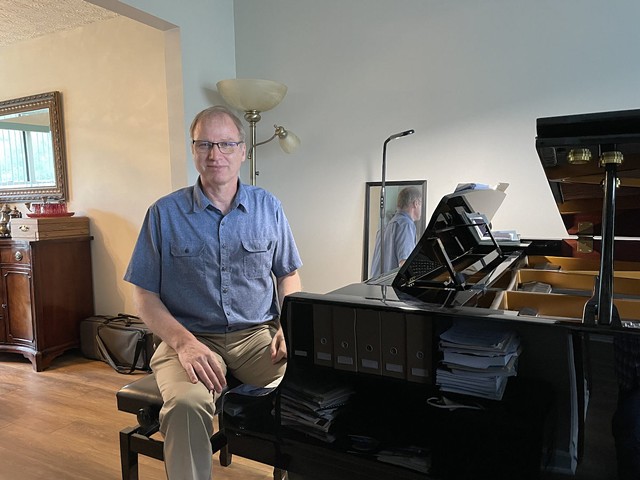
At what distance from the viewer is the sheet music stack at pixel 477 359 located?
91 centimetres

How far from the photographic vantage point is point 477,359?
36.3 inches

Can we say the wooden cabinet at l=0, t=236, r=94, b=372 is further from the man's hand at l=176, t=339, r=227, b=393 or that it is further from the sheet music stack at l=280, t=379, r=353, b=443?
the sheet music stack at l=280, t=379, r=353, b=443

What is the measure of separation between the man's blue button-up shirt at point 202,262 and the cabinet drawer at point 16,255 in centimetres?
219

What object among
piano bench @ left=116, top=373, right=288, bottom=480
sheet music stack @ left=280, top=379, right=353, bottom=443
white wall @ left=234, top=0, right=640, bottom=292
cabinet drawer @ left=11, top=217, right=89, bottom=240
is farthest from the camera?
cabinet drawer @ left=11, top=217, right=89, bottom=240

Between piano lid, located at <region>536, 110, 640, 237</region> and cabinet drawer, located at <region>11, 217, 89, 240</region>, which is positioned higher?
piano lid, located at <region>536, 110, 640, 237</region>

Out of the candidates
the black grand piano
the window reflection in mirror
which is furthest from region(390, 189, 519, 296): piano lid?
the window reflection in mirror

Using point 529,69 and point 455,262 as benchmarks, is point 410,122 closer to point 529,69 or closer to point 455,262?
point 529,69

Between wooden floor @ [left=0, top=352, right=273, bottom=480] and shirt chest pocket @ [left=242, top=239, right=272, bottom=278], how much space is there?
944mm

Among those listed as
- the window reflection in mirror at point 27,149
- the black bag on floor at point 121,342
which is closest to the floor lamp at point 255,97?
the black bag on floor at point 121,342

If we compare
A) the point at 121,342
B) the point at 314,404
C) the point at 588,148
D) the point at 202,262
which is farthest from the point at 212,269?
the point at 121,342

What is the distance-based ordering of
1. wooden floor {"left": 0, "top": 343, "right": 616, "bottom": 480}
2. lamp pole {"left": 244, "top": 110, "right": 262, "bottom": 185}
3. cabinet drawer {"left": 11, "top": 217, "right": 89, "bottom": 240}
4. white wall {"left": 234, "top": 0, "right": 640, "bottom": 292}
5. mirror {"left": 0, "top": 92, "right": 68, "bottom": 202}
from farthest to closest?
1. mirror {"left": 0, "top": 92, "right": 68, "bottom": 202}
2. cabinet drawer {"left": 11, "top": 217, "right": 89, "bottom": 240}
3. lamp pole {"left": 244, "top": 110, "right": 262, "bottom": 185}
4. white wall {"left": 234, "top": 0, "right": 640, "bottom": 292}
5. wooden floor {"left": 0, "top": 343, "right": 616, "bottom": 480}

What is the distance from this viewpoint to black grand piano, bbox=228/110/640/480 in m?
0.87

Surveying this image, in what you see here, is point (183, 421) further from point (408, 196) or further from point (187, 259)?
point (408, 196)

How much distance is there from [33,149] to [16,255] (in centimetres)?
102
